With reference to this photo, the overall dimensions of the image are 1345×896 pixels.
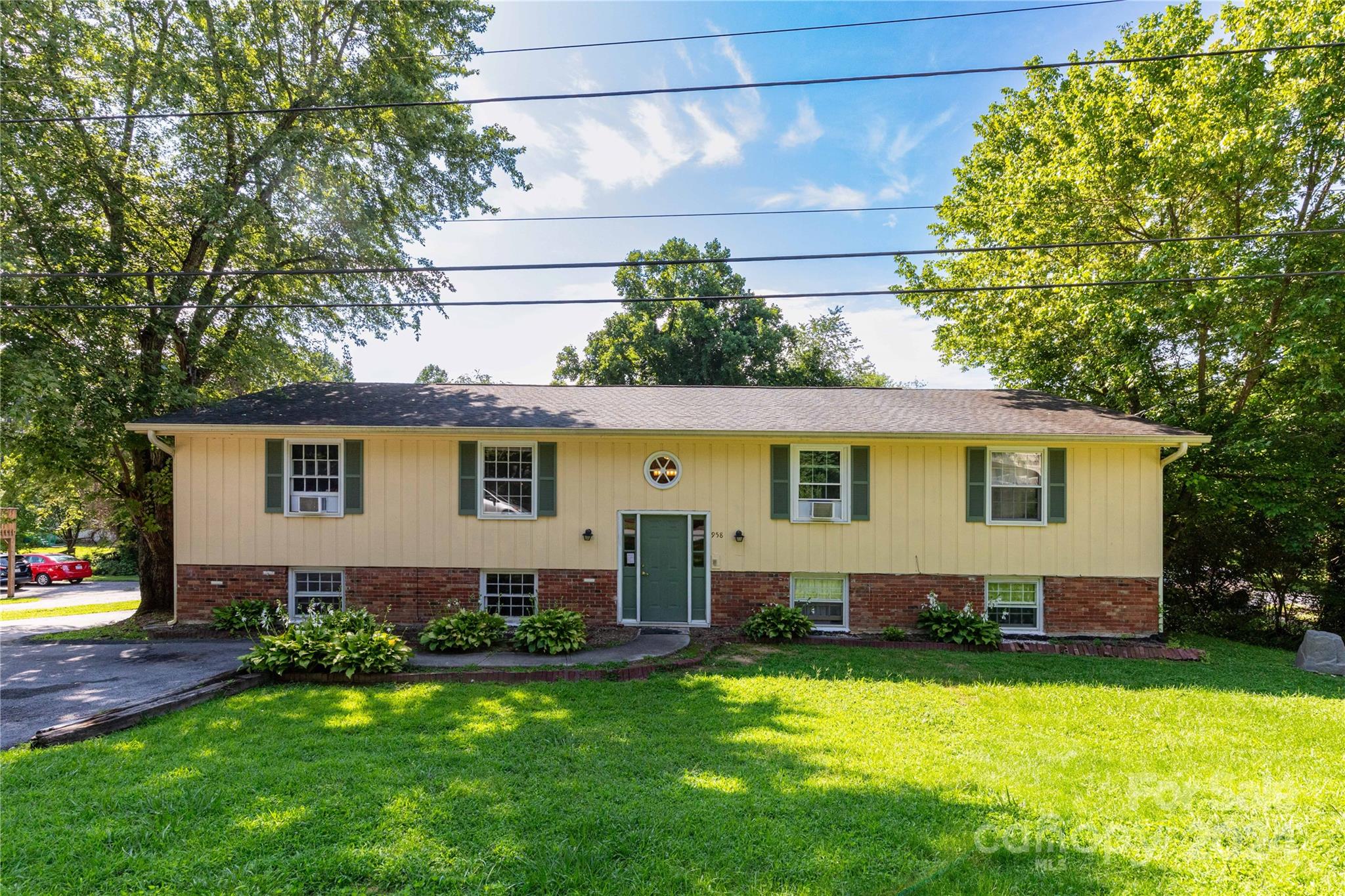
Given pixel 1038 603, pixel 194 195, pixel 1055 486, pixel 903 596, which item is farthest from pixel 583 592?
pixel 194 195

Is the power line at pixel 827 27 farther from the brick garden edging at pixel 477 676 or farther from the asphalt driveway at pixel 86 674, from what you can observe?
the asphalt driveway at pixel 86 674

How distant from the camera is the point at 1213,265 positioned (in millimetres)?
9945

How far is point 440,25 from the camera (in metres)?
11.7

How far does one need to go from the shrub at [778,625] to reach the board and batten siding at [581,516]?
0.78m

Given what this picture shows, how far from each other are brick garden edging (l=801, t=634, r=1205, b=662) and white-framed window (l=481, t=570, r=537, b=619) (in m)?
4.74

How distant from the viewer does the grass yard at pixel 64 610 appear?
39.3ft

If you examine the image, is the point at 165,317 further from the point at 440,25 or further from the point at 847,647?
the point at 847,647

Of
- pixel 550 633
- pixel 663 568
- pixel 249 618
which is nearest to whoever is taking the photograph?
pixel 550 633

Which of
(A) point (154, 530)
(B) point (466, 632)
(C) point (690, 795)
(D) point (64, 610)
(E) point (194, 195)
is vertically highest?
(E) point (194, 195)

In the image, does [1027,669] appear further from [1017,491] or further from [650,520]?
[650,520]

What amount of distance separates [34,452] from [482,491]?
764cm

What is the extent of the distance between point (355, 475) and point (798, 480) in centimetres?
760

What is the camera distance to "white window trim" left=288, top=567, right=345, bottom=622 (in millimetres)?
9547

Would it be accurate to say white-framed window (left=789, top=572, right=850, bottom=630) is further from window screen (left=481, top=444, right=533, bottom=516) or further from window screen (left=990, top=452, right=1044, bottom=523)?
window screen (left=481, top=444, right=533, bottom=516)
